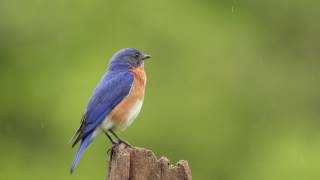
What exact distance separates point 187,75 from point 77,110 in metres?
1.64

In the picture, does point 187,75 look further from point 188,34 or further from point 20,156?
point 20,156

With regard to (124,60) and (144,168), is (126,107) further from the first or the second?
(144,168)

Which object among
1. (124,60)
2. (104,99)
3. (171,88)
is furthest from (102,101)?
(171,88)

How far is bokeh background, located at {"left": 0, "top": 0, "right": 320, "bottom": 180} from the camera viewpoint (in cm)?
1731

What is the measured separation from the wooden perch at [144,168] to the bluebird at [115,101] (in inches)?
50.6

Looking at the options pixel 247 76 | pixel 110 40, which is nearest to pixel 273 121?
pixel 247 76

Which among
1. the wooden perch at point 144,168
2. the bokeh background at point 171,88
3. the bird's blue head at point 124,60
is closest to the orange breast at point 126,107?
the bird's blue head at point 124,60

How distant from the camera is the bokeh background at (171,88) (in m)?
17.3

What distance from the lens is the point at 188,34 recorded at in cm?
1822

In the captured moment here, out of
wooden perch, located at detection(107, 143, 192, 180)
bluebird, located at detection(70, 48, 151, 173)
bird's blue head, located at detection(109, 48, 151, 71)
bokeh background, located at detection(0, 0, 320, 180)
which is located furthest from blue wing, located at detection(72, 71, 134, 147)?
bokeh background, located at detection(0, 0, 320, 180)

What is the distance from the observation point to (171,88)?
56.6 feet

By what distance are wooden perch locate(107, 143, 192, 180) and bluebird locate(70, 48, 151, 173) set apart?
129 cm

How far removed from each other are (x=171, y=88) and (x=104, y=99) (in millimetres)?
6289

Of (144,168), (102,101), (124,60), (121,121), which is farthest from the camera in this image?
(124,60)
